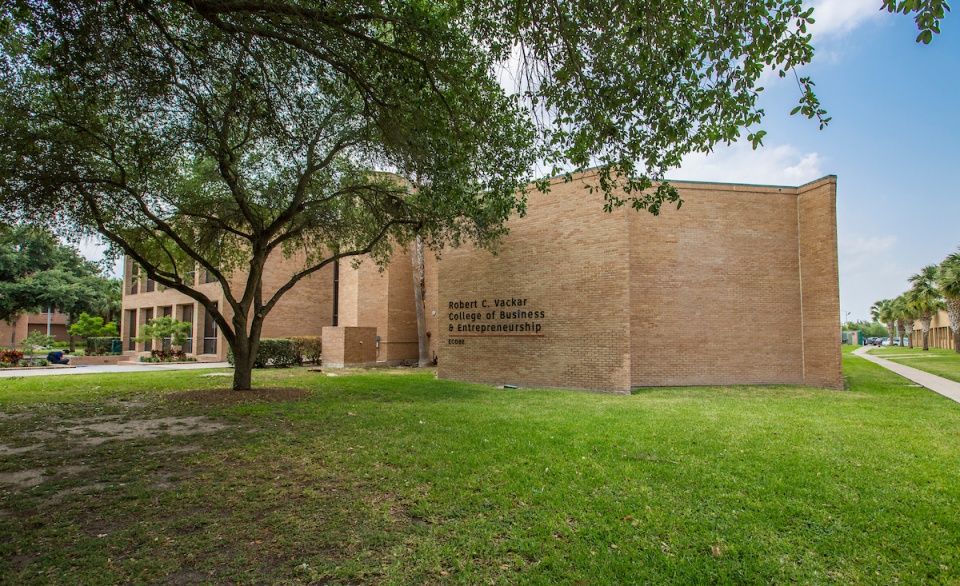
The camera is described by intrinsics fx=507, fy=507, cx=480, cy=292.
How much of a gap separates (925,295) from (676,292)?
45.1 m

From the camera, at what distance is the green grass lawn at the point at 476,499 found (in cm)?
361

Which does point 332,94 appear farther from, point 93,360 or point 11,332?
point 11,332

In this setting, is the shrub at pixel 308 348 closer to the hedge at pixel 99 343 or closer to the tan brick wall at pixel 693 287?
the tan brick wall at pixel 693 287

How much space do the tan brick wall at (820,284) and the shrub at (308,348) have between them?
766 inches

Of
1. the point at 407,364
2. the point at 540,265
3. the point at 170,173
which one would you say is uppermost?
the point at 170,173

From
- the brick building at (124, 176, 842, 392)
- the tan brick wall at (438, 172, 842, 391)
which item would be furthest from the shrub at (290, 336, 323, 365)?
the tan brick wall at (438, 172, 842, 391)

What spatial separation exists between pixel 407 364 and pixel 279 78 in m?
17.9

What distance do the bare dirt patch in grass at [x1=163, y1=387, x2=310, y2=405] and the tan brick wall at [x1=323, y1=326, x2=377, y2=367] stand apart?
958 cm

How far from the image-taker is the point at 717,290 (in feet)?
51.4

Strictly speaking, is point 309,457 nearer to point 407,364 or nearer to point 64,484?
point 64,484

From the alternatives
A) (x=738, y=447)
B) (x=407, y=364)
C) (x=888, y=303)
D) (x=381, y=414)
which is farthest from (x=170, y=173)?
(x=888, y=303)

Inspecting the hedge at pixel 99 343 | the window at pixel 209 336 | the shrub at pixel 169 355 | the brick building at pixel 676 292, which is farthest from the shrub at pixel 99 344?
the brick building at pixel 676 292

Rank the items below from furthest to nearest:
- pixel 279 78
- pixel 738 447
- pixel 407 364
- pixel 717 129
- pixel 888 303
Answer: pixel 888 303, pixel 407 364, pixel 279 78, pixel 738 447, pixel 717 129

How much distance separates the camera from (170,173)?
1158 centimetres
